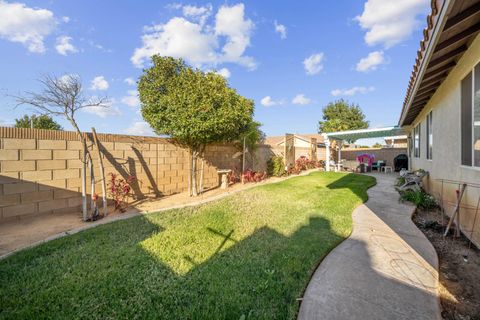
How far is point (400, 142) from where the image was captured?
98.3ft

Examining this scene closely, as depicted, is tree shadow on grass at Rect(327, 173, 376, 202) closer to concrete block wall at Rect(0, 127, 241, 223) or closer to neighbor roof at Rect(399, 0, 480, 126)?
Result: neighbor roof at Rect(399, 0, 480, 126)

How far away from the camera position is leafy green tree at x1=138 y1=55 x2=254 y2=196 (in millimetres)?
6660

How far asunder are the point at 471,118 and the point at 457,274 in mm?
2531

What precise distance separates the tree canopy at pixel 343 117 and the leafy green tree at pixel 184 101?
104 feet

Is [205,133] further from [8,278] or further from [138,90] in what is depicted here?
[8,278]

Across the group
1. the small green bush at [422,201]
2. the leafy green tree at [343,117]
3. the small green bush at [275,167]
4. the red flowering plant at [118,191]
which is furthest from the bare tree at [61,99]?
the leafy green tree at [343,117]

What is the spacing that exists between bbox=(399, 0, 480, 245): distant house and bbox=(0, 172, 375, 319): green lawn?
217 centimetres

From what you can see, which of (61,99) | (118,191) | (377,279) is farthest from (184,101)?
(377,279)

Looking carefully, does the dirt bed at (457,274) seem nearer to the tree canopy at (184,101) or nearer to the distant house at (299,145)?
the tree canopy at (184,101)

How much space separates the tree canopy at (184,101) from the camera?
6.66 m

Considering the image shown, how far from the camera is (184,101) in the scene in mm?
6645

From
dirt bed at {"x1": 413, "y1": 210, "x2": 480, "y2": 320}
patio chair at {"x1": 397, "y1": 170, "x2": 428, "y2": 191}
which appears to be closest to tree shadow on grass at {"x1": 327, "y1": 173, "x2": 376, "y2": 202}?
patio chair at {"x1": 397, "y1": 170, "x2": 428, "y2": 191}

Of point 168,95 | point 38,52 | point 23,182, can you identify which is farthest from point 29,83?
point 168,95

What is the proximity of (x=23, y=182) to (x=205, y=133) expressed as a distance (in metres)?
4.39
